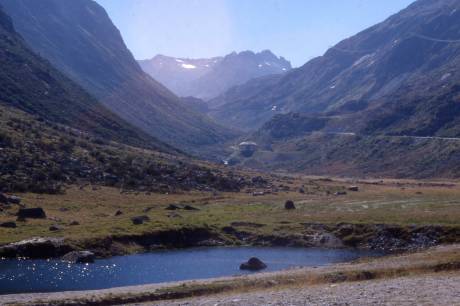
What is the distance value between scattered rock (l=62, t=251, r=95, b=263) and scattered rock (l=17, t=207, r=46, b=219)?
20.2m

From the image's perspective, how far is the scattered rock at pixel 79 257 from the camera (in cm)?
7231

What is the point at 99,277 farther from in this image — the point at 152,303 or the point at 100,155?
the point at 100,155

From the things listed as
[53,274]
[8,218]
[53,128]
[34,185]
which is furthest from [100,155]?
[53,274]

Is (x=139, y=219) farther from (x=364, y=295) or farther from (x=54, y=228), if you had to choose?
(x=364, y=295)

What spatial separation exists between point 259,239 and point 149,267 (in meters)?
22.9

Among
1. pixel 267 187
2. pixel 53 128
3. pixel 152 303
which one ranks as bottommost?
pixel 152 303

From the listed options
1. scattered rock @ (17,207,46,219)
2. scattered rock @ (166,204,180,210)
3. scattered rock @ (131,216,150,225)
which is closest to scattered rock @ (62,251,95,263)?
scattered rock @ (131,216,150,225)

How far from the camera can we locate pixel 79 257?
72438mm

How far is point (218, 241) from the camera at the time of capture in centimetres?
9000

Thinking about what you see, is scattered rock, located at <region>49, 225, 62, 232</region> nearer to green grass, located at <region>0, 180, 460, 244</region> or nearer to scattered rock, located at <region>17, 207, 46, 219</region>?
green grass, located at <region>0, 180, 460, 244</region>

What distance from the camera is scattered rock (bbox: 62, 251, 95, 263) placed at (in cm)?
7231

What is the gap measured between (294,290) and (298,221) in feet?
173

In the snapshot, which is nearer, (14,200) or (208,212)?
(14,200)

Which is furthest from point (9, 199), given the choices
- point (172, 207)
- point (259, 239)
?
point (259, 239)
